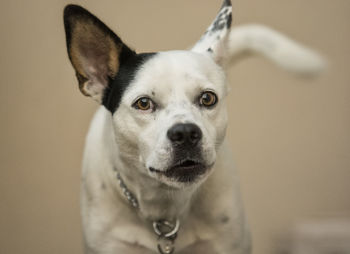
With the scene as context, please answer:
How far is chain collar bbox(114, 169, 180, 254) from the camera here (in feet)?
6.88

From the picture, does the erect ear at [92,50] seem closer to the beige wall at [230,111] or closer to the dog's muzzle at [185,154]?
the dog's muzzle at [185,154]

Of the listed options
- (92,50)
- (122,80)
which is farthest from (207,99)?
(92,50)

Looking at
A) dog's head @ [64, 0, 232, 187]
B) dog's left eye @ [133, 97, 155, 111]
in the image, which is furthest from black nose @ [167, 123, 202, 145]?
dog's left eye @ [133, 97, 155, 111]

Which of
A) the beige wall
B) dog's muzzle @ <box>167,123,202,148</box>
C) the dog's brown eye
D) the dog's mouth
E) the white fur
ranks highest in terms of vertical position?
the white fur

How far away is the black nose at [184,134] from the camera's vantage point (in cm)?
173

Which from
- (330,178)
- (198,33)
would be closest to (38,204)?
(198,33)

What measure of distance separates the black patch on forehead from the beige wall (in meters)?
1.65

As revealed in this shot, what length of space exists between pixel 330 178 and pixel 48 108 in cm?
175

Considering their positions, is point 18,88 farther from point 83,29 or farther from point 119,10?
point 83,29

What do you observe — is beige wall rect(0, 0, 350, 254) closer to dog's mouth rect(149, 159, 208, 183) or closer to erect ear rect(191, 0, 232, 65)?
erect ear rect(191, 0, 232, 65)

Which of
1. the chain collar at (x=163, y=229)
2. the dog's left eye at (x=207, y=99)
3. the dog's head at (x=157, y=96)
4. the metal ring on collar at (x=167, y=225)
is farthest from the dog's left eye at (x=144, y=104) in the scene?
the metal ring on collar at (x=167, y=225)

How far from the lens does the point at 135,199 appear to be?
6.88 ft

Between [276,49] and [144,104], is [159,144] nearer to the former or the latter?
[144,104]

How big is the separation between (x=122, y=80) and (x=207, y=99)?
0.95 ft
